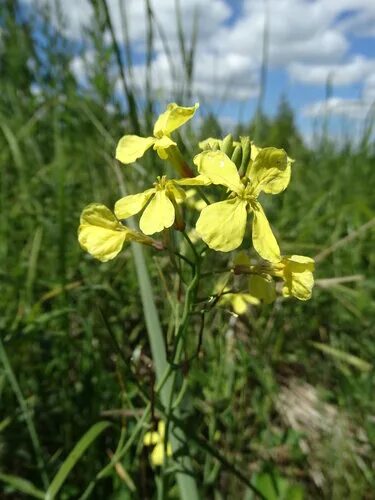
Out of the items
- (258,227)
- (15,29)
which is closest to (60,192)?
(258,227)

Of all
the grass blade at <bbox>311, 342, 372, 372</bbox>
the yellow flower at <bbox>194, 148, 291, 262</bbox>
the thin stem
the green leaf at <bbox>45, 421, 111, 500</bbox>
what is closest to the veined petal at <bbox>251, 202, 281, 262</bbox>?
the yellow flower at <bbox>194, 148, 291, 262</bbox>

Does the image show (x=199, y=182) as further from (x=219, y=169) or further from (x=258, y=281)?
(x=258, y=281)

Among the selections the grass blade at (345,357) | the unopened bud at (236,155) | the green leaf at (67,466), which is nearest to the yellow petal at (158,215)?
the unopened bud at (236,155)

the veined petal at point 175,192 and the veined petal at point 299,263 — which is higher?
the veined petal at point 175,192

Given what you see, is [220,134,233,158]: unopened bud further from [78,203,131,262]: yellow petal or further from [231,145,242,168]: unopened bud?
[78,203,131,262]: yellow petal

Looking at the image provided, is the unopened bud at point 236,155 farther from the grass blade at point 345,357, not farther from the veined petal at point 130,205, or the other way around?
Answer: the grass blade at point 345,357

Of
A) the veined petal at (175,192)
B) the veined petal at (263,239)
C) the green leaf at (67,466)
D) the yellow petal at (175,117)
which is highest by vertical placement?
the yellow petal at (175,117)

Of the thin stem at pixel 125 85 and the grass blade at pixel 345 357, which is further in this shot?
the grass blade at pixel 345 357
